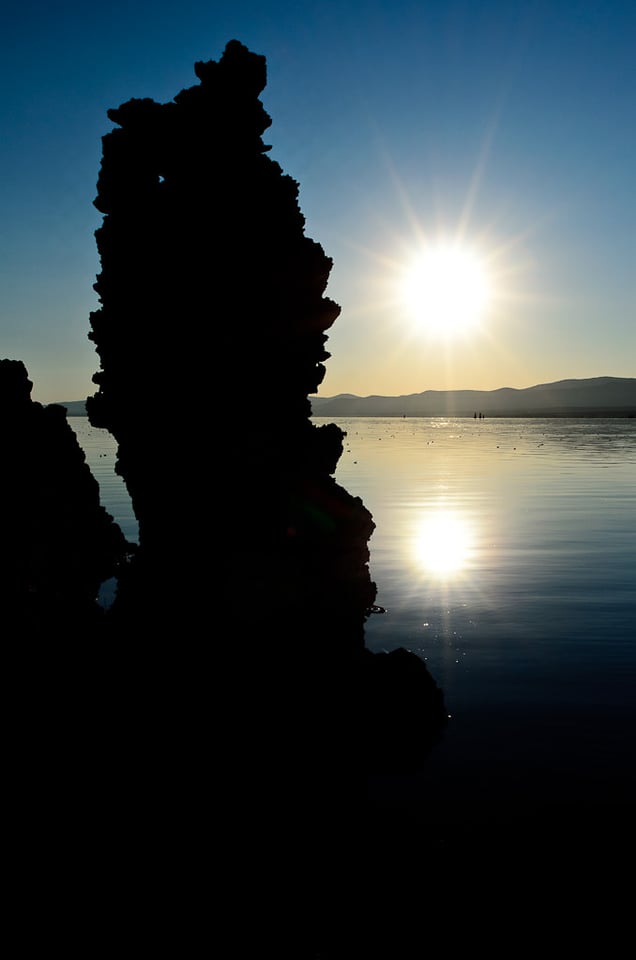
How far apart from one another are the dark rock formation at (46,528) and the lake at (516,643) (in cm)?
1376

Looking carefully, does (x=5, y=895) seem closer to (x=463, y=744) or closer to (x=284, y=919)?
(x=284, y=919)

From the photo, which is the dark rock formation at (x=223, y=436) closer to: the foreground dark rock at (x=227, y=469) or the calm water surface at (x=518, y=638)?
the foreground dark rock at (x=227, y=469)

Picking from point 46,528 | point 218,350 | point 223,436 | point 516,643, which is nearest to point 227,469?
point 223,436

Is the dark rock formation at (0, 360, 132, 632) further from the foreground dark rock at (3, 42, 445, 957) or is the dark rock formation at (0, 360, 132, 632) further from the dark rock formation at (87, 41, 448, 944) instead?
the dark rock formation at (87, 41, 448, 944)

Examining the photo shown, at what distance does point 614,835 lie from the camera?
17.4 m

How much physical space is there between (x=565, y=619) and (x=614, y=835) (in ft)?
73.3

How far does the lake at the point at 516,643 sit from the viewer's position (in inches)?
781

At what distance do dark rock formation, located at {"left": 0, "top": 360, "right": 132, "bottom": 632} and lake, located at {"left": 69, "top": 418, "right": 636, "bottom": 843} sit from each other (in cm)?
1376

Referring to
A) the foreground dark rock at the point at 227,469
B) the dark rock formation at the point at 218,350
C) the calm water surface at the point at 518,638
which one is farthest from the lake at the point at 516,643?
the dark rock formation at the point at 218,350

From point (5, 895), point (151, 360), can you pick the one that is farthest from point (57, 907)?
point (151, 360)

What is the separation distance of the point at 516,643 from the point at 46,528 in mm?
24649

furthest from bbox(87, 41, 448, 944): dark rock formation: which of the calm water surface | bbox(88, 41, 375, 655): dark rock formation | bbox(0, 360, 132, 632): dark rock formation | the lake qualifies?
bbox(0, 360, 132, 632): dark rock formation

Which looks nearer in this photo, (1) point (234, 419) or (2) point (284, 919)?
(2) point (284, 919)

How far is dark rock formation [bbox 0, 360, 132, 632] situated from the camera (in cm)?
2750
